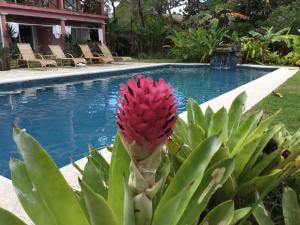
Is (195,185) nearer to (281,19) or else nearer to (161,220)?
(161,220)

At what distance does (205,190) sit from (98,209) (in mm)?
470

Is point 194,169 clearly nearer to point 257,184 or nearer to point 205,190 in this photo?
point 205,190

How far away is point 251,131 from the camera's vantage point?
224 centimetres

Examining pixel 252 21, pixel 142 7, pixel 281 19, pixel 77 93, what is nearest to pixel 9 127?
pixel 77 93

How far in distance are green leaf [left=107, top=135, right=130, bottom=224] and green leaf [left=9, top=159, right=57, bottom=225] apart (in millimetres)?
238

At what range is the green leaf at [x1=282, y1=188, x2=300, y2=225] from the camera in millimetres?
1608

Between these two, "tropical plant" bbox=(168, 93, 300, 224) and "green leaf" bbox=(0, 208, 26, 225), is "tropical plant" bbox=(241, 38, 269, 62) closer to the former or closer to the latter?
Result: "tropical plant" bbox=(168, 93, 300, 224)

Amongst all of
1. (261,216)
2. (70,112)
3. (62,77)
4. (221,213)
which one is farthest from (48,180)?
(62,77)

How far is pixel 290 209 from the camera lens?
5.32 feet

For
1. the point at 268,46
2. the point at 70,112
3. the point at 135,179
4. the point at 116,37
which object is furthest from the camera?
the point at 116,37

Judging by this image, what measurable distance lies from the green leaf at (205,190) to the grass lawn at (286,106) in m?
3.48

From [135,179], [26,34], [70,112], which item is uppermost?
[26,34]

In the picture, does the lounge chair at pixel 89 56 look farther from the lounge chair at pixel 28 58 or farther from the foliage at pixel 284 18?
the foliage at pixel 284 18

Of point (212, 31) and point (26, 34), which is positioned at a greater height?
point (212, 31)
